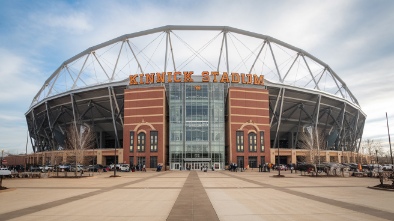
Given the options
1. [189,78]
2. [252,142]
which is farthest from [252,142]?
[189,78]

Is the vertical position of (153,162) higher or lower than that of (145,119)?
lower

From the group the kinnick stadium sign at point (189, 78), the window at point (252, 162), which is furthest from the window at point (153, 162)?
the window at point (252, 162)

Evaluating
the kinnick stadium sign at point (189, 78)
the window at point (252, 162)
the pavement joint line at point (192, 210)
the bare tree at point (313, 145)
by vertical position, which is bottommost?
the window at point (252, 162)

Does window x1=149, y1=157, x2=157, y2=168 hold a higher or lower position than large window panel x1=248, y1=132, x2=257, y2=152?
lower

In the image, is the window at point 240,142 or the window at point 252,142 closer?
the window at point 240,142

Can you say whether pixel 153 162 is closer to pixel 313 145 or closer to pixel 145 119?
pixel 145 119

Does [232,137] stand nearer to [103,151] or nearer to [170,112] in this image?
[170,112]

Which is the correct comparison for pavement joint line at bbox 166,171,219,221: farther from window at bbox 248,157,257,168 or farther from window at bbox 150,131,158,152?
window at bbox 248,157,257,168

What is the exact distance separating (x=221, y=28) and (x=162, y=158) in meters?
38.1

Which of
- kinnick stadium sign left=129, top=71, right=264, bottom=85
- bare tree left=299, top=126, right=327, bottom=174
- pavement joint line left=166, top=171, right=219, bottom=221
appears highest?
kinnick stadium sign left=129, top=71, right=264, bottom=85

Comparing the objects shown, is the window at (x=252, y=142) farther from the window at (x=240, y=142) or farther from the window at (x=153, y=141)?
the window at (x=153, y=141)

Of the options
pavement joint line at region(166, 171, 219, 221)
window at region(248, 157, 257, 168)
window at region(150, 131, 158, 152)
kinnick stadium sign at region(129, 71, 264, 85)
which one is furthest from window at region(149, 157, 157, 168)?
pavement joint line at region(166, 171, 219, 221)

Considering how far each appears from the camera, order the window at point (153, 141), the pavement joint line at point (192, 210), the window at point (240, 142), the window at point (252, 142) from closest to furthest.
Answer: the pavement joint line at point (192, 210)
the window at point (153, 141)
the window at point (240, 142)
the window at point (252, 142)

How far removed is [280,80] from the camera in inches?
3305
